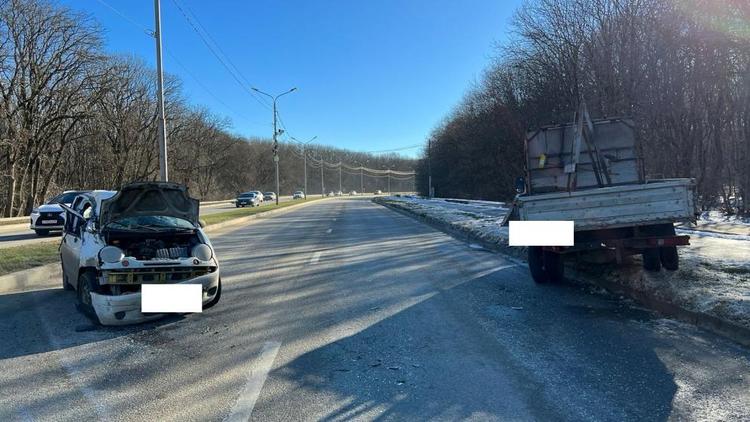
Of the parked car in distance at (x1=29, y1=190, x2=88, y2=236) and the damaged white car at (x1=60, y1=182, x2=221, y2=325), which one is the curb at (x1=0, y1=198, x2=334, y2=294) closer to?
the damaged white car at (x1=60, y1=182, x2=221, y2=325)

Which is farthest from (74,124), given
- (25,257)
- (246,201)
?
(25,257)

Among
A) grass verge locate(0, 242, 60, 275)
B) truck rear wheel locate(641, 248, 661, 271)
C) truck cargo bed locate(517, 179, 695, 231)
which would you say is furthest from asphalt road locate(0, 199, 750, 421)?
grass verge locate(0, 242, 60, 275)

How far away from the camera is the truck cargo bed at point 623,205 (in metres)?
7.41

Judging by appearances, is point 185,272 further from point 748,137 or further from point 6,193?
point 6,193

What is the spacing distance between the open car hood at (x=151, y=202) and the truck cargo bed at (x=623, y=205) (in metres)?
5.15

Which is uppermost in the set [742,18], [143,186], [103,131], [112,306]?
[103,131]

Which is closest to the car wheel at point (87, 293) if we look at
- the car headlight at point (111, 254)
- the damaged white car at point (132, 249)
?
the damaged white car at point (132, 249)

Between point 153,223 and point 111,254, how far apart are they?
3.35 feet

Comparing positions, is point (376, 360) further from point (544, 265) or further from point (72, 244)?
point (72, 244)

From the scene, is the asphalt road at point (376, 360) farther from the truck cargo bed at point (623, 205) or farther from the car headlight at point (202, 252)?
the truck cargo bed at point (623, 205)

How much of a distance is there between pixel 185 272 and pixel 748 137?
19472 millimetres

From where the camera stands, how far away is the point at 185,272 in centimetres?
639

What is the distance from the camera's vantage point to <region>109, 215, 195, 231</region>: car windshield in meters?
6.80

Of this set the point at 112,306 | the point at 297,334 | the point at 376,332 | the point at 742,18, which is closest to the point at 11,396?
the point at 112,306
